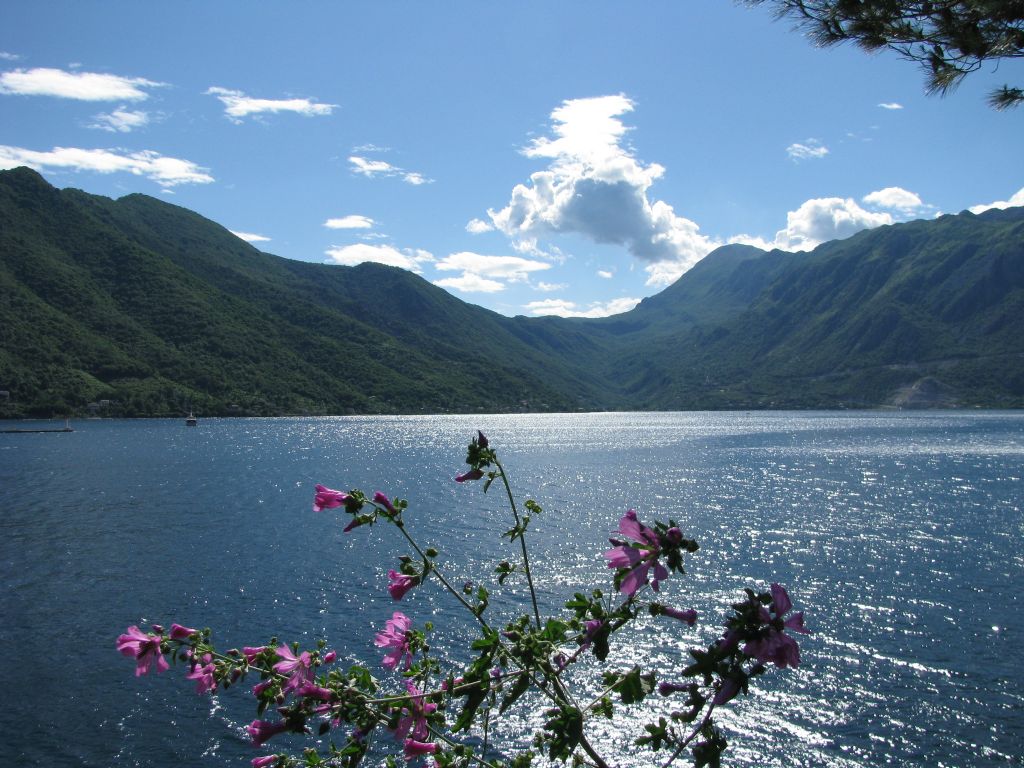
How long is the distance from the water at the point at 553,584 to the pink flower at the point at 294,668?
17.0 metres

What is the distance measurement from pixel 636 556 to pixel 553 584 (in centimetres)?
3167

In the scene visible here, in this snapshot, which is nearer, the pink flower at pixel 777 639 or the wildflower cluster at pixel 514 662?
the pink flower at pixel 777 639

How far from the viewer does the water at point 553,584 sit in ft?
63.0

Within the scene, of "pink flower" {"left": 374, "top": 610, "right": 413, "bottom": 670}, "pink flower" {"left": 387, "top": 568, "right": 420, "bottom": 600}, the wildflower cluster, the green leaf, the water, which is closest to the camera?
the wildflower cluster

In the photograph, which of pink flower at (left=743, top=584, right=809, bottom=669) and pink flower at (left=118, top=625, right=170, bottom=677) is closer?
pink flower at (left=743, top=584, right=809, bottom=669)

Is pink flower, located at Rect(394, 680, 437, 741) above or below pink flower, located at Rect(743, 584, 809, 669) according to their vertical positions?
below

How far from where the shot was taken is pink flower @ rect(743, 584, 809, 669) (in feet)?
9.27

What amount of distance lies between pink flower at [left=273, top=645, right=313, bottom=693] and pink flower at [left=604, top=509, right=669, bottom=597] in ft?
6.25

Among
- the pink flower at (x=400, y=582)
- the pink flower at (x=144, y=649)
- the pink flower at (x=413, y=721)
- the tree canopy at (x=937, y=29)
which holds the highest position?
the tree canopy at (x=937, y=29)

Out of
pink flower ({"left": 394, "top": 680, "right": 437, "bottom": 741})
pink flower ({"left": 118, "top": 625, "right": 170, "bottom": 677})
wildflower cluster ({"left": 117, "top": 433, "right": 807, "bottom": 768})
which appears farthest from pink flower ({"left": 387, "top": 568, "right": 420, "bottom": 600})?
pink flower ({"left": 118, "top": 625, "right": 170, "bottom": 677})

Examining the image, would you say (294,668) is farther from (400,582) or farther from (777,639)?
(777,639)

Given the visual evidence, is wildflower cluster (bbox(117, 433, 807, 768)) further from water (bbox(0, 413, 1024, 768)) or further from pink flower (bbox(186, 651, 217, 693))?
water (bbox(0, 413, 1024, 768))

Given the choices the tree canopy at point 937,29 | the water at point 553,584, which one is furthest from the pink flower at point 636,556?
the water at point 553,584

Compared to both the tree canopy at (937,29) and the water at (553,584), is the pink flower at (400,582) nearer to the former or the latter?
the tree canopy at (937,29)
